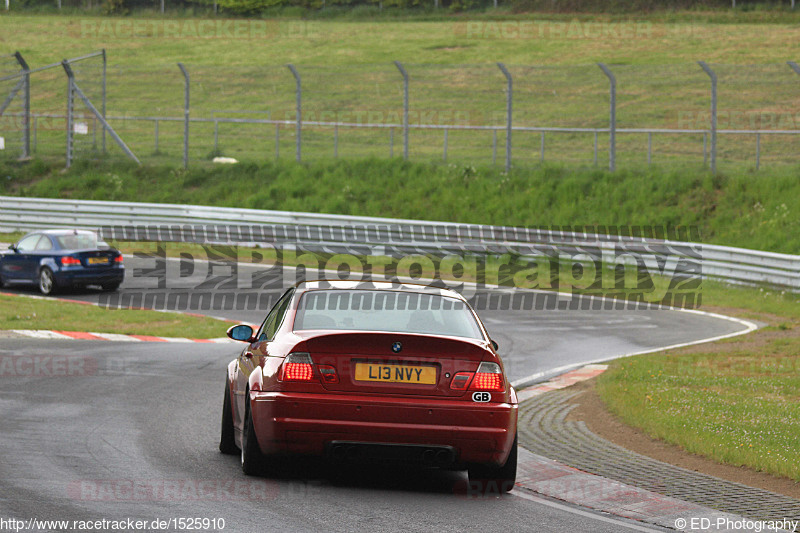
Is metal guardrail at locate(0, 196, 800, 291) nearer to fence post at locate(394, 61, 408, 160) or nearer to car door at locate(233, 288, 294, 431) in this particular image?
fence post at locate(394, 61, 408, 160)

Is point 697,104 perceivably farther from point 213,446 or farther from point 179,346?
point 213,446

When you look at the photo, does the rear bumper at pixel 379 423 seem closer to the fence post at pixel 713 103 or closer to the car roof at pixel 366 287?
the car roof at pixel 366 287

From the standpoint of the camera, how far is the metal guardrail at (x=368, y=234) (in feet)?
76.8

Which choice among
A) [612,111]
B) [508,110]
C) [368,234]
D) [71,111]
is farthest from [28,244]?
[612,111]

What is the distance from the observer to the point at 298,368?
24.1 ft

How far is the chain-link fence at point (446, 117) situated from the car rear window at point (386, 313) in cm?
2018

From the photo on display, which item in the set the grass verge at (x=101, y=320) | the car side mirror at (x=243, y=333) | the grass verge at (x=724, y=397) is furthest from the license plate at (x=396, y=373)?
the grass verge at (x=101, y=320)

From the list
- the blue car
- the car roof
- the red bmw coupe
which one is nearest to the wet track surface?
the red bmw coupe

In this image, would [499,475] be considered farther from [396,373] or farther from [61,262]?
[61,262]

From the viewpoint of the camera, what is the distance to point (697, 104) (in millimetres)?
41562

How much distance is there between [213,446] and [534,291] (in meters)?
14.4

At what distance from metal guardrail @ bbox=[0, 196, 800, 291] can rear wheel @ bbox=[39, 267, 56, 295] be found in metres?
6.74

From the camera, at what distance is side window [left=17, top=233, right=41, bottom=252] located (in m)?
22.5

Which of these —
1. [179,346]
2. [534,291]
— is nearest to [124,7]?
[534,291]
